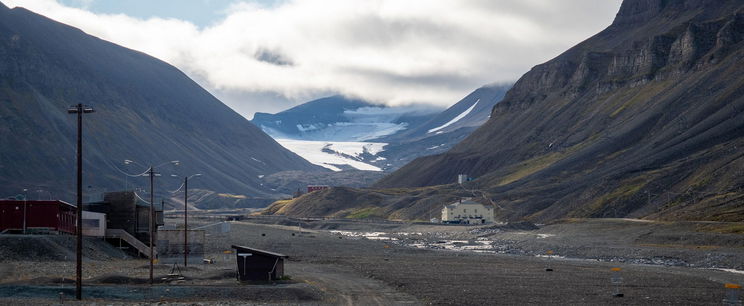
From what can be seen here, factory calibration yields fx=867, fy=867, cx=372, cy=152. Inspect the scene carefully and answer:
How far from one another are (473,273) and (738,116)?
10640 centimetres

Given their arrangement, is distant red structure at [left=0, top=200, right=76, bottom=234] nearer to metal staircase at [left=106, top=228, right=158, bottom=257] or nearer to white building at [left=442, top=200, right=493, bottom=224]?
metal staircase at [left=106, top=228, right=158, bottom=257]

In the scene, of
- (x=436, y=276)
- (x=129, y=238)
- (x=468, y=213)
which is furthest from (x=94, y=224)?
(x=468, y=213)

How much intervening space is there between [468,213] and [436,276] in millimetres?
101512

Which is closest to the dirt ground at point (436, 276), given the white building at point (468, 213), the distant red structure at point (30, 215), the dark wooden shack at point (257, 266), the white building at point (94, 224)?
the dark wooden shack at point (257, 266)

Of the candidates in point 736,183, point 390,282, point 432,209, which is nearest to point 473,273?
point 390,282

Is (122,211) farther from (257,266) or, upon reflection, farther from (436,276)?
(436,276)

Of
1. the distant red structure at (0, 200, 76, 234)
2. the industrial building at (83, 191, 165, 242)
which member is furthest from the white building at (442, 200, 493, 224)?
the distant red structure at (0, 200, 76, 234)

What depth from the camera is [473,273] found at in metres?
60.3

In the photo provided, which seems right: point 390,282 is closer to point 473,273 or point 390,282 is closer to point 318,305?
point 473,273

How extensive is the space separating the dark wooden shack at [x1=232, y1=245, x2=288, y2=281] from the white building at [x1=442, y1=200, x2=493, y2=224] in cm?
10409

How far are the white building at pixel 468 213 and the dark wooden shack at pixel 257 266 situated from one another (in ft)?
342

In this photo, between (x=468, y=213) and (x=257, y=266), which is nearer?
(x=257, y=266)

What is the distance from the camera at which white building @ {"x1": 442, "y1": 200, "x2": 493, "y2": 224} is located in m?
156

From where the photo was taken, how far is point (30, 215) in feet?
236
